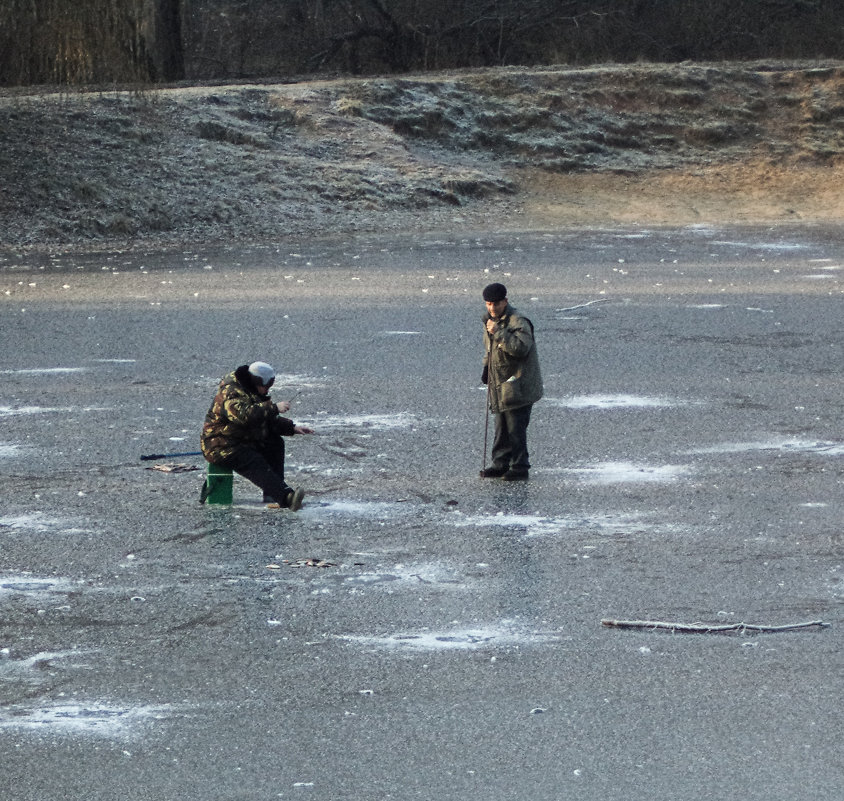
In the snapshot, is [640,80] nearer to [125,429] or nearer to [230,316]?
[230,316]

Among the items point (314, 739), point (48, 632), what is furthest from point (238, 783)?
point (48, 632)

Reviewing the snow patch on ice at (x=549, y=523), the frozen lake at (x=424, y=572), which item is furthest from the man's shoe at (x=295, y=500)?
the snow patch on ice at (x=549, y=523)

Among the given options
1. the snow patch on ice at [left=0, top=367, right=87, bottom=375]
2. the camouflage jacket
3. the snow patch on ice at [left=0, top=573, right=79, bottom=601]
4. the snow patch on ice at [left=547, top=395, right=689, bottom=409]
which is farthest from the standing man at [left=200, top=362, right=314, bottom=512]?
the snow patch on ice at [left=0, top=367, right=87, bottom=375]

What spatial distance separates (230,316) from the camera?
17609 mm

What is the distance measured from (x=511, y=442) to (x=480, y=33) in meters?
34.2

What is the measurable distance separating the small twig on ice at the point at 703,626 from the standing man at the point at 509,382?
308cm

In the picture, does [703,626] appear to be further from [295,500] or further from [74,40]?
[74,40]

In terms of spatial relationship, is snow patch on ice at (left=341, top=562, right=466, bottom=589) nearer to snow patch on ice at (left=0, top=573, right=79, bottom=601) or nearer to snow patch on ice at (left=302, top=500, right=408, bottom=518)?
snow patch on ice at (left=302, top=500, right=408, bottom=518)

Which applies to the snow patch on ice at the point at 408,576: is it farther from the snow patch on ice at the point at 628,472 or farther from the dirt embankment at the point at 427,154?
the dirt embankment at the point at 427,154

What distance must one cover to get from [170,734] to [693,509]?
14.4 feet

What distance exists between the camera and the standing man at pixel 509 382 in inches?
410

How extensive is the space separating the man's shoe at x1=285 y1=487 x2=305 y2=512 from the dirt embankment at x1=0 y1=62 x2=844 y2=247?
16908mm

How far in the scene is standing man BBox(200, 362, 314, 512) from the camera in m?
9.59

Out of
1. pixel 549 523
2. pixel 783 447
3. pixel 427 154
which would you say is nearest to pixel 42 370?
pixel 549 523
